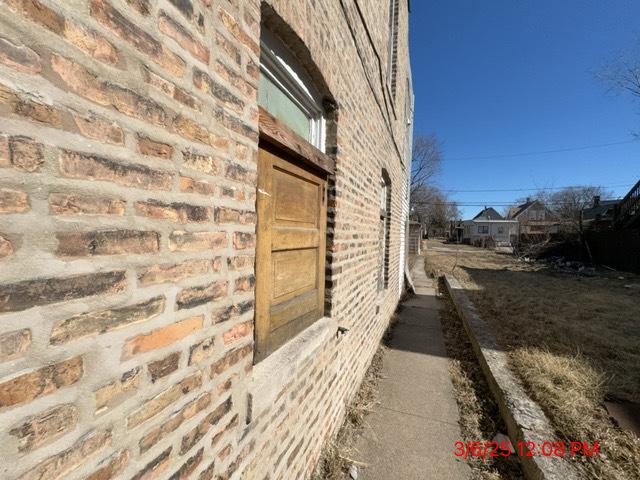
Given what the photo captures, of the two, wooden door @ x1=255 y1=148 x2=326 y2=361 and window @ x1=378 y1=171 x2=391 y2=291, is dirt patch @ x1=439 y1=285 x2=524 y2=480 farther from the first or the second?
wooden door @ x1=255 y1=148 x2=326 y2=361

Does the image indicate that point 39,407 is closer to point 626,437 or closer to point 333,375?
point 333,375

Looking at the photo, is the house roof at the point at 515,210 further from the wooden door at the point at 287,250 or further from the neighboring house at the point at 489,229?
the wooden door at the point at 287,250

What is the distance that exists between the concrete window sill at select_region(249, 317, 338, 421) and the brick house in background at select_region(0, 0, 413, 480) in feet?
0.05

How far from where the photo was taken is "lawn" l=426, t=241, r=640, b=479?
94.5 inches

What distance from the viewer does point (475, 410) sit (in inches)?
124

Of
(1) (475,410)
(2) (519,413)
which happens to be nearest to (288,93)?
(2) (519,413)

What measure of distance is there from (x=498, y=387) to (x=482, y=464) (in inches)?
37.5

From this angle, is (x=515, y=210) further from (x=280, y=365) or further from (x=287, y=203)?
(x=280, y=365)

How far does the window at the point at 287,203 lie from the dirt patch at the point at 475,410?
1.84 metres

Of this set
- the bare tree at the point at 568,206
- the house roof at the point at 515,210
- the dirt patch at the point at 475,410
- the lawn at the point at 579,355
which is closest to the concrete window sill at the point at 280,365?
the dirt patch at the point at 475,410

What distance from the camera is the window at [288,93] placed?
1758 millimetres

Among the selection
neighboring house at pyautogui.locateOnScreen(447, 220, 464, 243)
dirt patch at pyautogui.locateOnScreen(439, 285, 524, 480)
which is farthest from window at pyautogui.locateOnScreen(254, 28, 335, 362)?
neighboring house at pyautogui.locateOnScreen(447, 220, 464, 243)

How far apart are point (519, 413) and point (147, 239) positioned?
10.9ft

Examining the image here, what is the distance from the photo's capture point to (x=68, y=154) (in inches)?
27.3
